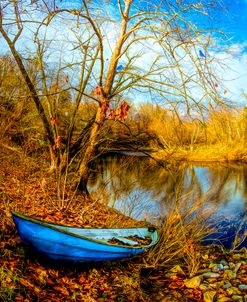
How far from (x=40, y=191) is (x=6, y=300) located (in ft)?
16.7

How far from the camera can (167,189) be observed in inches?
528

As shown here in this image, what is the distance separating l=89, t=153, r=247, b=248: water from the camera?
8.65 meters

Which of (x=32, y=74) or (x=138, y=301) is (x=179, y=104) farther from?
(x=32, y=74)

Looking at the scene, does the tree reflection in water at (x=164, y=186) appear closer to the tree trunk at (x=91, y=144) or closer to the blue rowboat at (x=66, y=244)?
the tree trunk at (x=91, y=144)

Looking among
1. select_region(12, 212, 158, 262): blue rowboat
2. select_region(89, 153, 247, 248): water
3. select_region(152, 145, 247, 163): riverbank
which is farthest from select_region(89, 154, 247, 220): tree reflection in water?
select_region(12, 212, 158, 262): blue rowboat

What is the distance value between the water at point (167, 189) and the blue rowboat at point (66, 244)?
1.91 m

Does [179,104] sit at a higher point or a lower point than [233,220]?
higher

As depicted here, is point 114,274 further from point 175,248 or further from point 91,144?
point 91,144

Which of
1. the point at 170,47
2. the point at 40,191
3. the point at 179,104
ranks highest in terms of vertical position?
the point at 170,47

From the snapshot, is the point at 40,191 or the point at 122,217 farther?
the point at 40,191

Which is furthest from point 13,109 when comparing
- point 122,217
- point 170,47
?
point 170,47

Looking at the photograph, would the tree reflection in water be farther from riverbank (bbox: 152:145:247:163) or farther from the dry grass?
the dry grass

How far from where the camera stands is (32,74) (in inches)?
521

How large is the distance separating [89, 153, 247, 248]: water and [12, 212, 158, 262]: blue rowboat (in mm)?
1907
